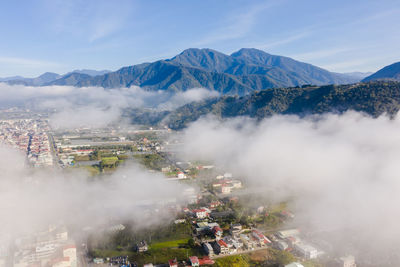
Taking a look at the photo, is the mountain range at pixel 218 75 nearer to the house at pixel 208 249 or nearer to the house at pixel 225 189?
the house at pixel 225 189

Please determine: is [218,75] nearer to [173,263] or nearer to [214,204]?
[214,204]

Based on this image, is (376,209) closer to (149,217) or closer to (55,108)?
(149,217)

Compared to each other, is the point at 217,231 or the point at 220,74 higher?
the point at 220,74

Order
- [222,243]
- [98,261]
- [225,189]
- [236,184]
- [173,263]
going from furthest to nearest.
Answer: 1. [236,184]
2. [225,189]
3. [222,243]
4. [98,261]
5. [173,263]

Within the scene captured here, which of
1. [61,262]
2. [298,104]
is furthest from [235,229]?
[298,104]

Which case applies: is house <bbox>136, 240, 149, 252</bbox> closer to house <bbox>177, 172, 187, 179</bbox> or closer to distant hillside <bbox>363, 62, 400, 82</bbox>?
house <bbox>177, 172, 187, 179</bbox>

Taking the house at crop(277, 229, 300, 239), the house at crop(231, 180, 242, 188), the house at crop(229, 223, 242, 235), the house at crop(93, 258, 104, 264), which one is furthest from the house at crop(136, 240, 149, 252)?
the house at crop(231, 180, 242, 188)

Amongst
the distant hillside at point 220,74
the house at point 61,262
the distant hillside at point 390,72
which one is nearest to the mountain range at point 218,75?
the distant hillside at point 220,74
